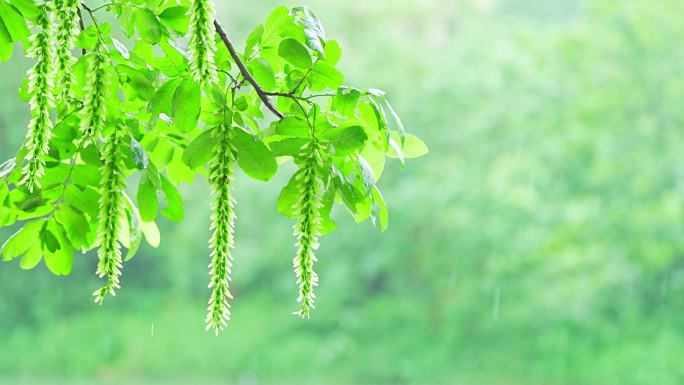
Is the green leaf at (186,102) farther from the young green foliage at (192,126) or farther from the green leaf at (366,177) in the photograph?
the green leaf at (366,177)

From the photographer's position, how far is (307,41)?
0.68 meters

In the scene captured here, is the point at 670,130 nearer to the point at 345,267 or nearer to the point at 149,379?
the point at 345,267

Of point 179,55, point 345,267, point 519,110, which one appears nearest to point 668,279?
point 519,110

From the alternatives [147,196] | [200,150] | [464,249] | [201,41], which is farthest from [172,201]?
[464,249]

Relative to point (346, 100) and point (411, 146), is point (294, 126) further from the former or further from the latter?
point (411, 146)

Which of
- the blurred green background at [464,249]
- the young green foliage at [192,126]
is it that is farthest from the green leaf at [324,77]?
the blurred green background at [464,249]

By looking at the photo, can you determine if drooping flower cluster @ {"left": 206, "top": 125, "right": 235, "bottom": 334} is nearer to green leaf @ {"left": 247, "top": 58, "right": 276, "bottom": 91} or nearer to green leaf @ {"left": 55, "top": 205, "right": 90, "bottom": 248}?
green leaf @ {"left": 247, "top": 58, "right": 276, "bottom": 91}

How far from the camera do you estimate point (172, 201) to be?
802mm

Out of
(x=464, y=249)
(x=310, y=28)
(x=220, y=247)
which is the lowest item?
(x=220, y=247)

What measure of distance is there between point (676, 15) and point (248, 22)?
437 centimetres

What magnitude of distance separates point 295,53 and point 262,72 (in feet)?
0.16

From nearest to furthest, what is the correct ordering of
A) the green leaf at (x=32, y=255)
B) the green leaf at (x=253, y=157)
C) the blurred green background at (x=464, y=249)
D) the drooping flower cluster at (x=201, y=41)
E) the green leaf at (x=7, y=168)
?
the drooping flower cluster at (x=201, y=41) → the green leaf at (x=253, y=157) → the green leaf at (x=7, y=168) → the green leaf at (x=32, y=255) → the blurred green background at (x=464, y=249)

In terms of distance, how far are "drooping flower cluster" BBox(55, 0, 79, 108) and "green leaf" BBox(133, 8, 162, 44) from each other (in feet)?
0.34

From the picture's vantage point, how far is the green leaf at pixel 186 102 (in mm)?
667
